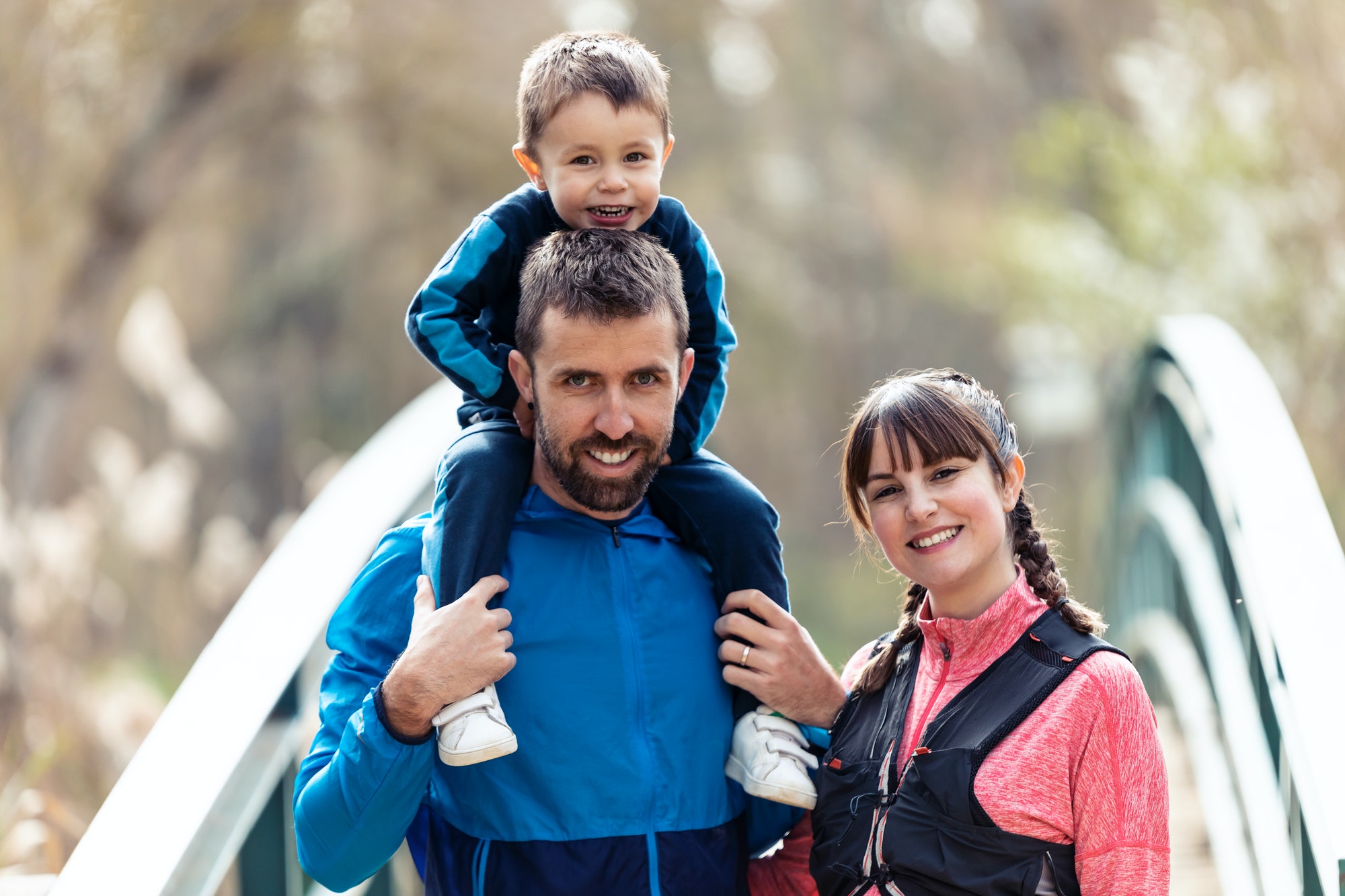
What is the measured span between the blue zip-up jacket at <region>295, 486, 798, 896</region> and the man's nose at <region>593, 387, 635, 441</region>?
0.21 m

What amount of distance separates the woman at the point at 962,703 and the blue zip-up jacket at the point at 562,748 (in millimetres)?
117

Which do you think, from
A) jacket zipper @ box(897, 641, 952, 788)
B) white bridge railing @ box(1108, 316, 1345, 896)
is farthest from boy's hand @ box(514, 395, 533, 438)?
white bridge railing @ box(1108, 316, 1345, 896)

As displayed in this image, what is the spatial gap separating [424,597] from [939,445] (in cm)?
75

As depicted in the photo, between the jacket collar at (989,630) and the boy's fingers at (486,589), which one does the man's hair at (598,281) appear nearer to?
the boy's fingers at (486,589)

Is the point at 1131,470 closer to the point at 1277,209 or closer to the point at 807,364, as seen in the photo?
the point at 1277,209

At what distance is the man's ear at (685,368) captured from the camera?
2012mm

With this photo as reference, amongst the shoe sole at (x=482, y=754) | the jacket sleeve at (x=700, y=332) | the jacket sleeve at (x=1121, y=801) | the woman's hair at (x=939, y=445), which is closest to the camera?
the jacket sleeve at (x=1121, y=801)

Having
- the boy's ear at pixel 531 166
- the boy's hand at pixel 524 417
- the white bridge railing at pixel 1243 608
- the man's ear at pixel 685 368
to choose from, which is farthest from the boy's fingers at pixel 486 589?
the white bridge railing at pixel 1243 608

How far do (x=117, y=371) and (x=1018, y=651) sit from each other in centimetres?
801

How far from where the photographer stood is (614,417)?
1879 millimetres

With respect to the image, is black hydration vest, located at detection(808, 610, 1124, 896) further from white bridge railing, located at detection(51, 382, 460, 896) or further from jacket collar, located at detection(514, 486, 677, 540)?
white bridge railing, located at detection(51, 382, 460, 896)

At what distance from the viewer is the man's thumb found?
1911mm

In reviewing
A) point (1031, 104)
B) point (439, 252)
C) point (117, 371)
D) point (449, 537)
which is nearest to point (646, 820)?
point (449, 537)

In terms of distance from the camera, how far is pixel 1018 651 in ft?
5.95
